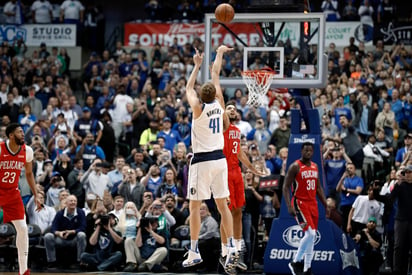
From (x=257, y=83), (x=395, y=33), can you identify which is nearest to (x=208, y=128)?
(x=257, y=83)

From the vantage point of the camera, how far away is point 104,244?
1753cm

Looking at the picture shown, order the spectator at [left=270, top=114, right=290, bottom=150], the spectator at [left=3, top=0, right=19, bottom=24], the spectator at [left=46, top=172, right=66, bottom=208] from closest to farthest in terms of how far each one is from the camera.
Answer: the spectator at [left=46, top=172, right=66, bottom=208], the spectator at [left=270, top=114, right=290, bottom=150], the spectator at [left=3, top=0, right=19, bottom=24]

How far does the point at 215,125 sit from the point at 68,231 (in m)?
6.85

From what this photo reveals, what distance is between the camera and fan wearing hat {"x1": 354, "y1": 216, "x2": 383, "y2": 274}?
1712cm

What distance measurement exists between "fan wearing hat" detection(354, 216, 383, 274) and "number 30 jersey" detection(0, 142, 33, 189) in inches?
280

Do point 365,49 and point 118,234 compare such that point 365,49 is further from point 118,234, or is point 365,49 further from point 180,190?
point 118,234

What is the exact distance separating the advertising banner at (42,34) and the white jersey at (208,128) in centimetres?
1759

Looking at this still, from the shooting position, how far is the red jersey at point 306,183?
14.8 meters

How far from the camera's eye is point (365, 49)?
26266 millimetres

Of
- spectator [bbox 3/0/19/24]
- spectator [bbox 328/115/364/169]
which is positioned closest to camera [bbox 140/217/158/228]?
spectator [bbox 328/115/364/169]

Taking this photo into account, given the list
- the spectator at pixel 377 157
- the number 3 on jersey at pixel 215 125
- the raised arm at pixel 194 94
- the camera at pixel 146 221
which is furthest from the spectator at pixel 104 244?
the raised arm at pixel 194 94

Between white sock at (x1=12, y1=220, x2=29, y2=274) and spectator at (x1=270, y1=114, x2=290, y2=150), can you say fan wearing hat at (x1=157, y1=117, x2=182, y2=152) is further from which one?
white sock at (x1=12, y1=220, x2=29, y2=274)

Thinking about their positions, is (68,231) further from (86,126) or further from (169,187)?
(86,126)

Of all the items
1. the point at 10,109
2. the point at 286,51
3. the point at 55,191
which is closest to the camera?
the point at 286,51
